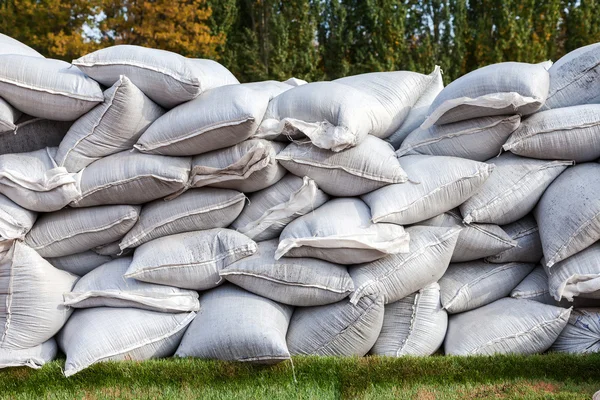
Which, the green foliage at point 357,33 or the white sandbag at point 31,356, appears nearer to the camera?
the white sandbag at point 31,356

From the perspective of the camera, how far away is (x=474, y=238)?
265cm

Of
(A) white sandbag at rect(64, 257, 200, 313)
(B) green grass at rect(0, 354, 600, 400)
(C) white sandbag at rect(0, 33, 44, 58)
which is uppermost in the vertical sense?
(C) white sandbag at rect(0, 33, 44, 58)

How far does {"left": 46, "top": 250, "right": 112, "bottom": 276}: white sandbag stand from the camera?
9.09 ft

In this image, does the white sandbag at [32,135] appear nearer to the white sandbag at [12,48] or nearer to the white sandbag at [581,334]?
the white sandbag at [12,48]

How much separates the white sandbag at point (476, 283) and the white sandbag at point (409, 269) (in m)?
0.12

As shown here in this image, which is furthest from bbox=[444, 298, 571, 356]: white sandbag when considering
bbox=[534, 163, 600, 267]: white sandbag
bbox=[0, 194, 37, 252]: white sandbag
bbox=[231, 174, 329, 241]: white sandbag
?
bbox=[0, 194, 37, 252]: white sandbag

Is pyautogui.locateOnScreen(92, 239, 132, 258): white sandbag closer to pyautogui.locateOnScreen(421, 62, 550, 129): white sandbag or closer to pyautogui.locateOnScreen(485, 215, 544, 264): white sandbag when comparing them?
pyautogui.locateOnScreen(421, 62, 550, 129): white sandbag

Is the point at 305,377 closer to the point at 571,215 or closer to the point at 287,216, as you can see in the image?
the point at 287,216

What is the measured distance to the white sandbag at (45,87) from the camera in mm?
2551

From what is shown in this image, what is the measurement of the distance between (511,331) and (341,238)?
0.74 m

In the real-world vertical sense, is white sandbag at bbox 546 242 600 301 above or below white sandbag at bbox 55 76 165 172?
below

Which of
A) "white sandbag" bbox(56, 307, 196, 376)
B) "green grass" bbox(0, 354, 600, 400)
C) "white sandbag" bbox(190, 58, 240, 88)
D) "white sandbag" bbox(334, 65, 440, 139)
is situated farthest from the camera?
"white sandbag" bbox(334, 65, 440, 139)

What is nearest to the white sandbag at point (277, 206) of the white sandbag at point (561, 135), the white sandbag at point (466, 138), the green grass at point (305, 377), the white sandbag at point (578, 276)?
the white sandbag at point (466, 138)

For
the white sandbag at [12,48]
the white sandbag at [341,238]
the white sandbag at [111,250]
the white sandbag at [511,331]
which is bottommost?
the white sandbag at [511,331]
